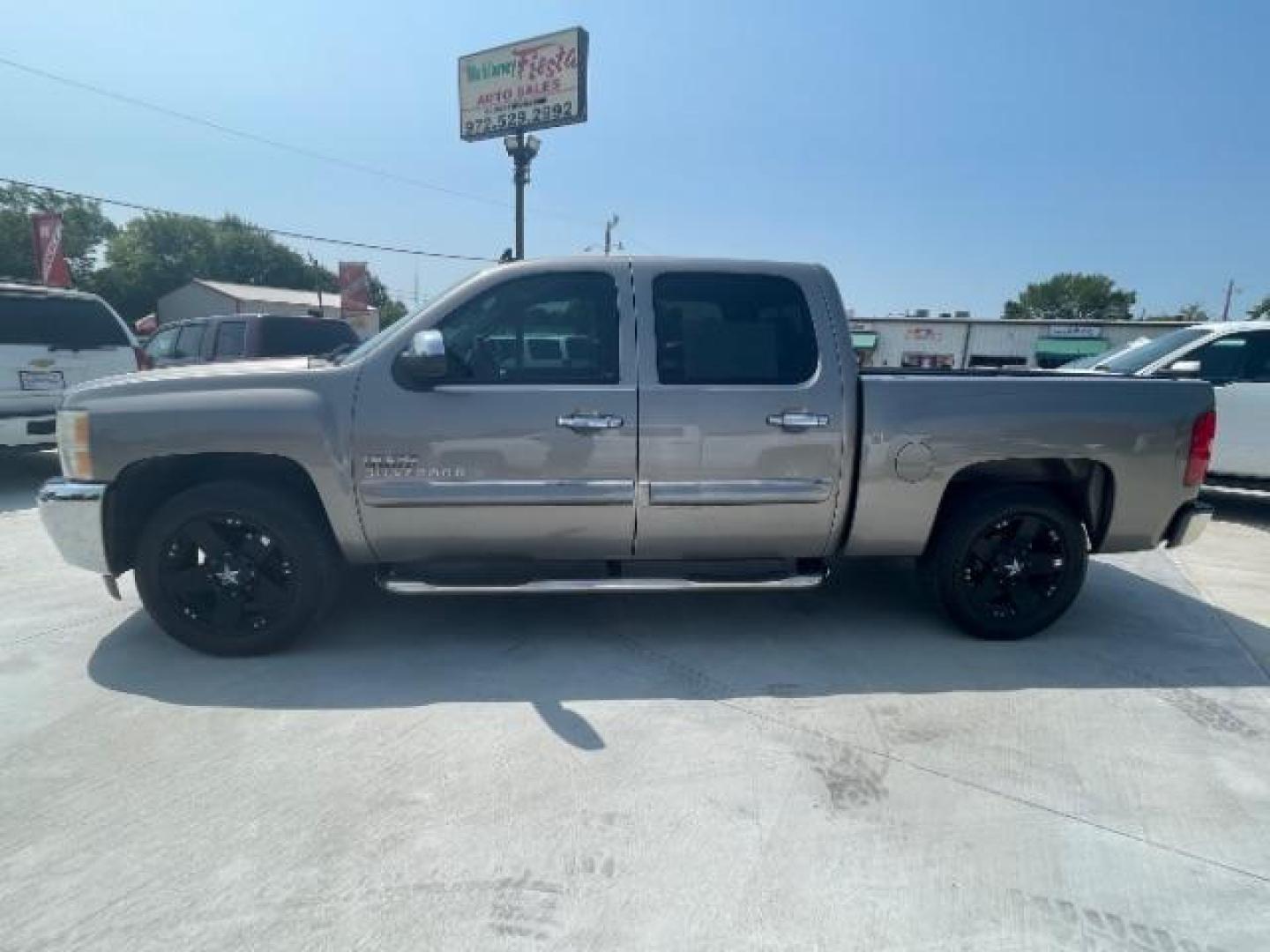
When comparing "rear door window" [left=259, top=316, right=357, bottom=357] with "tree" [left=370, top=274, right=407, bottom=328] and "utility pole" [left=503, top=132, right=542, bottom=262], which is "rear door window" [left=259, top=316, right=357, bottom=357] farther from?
"tree" [left=370, top=274, right=407, bottom=328]

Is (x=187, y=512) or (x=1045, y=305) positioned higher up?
(x=1045, y=305)

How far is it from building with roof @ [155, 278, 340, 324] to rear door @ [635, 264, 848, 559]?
44.6 metres

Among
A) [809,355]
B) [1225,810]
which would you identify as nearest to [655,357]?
[809,355]

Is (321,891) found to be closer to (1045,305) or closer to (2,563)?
(2,563)

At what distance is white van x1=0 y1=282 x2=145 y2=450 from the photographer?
659 cm

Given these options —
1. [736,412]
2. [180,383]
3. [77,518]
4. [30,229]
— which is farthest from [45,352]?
[30,229]

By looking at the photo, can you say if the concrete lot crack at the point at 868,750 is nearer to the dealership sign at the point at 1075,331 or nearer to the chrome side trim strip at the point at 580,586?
the chrome side trim strip at the point at 580,586

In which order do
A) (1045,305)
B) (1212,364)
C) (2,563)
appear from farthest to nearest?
(1045,305) < (1212,364) < (2,563)

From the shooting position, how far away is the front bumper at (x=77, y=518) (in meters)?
3.17

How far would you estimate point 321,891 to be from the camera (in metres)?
1.97

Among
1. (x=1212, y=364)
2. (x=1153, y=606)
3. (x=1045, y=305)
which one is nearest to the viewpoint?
(x=1153, y=606)

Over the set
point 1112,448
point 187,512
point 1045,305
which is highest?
point 1045,305

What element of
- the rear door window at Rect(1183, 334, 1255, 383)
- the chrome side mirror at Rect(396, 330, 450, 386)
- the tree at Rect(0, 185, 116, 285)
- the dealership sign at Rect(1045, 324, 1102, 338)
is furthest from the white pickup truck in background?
the tree at Rect(0, 185, 116, 285)

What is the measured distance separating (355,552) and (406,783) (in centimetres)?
130
